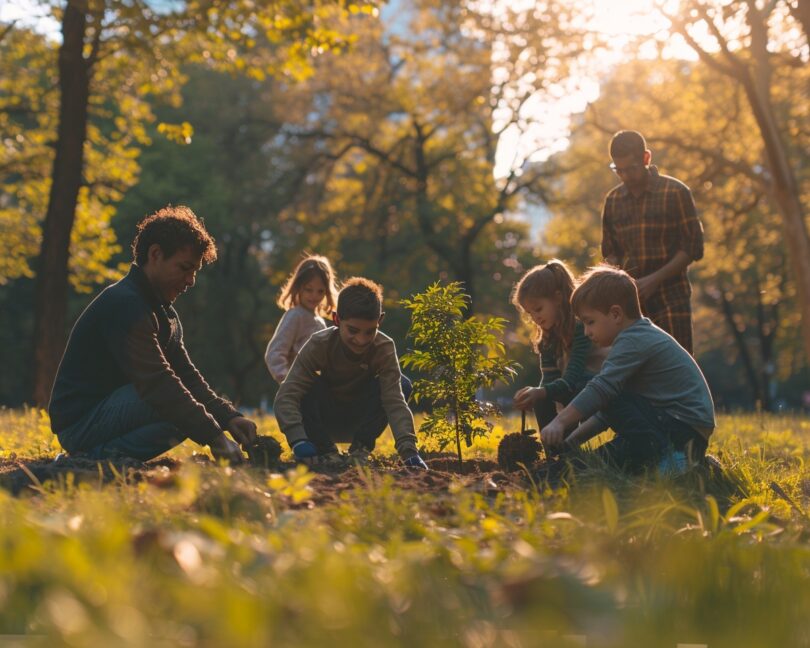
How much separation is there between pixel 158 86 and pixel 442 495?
519 inches

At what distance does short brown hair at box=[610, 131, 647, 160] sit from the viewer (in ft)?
23.2

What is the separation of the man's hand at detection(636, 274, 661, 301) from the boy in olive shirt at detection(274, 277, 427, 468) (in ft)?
7.08

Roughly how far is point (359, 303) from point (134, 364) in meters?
1.42

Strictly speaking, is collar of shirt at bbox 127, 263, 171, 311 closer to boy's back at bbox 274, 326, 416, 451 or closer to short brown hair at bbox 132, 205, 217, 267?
→ short brown hair at bbox 132, 205, 217, 267

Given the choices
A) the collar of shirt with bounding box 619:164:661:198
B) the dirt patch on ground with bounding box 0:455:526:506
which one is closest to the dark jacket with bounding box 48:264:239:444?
the dirt patch on ground with bounding box 0:455:526:506

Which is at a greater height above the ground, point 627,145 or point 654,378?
point 627,145

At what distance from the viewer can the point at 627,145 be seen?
7.09 meters

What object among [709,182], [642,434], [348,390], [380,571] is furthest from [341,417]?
[709,182]

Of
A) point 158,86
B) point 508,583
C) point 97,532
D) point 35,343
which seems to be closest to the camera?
point 508,583

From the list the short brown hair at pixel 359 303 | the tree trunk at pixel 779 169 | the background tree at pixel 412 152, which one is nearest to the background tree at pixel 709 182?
the tree trunk at pixel 779 169

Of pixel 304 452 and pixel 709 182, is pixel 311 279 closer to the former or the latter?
pixel 304 452

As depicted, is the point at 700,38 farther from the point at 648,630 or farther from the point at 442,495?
the point at 648,630

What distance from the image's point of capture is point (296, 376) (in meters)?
6.14

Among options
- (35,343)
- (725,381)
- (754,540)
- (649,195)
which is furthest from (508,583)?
(725,381)
